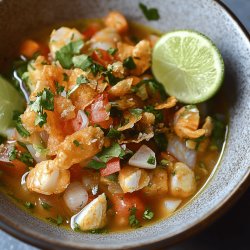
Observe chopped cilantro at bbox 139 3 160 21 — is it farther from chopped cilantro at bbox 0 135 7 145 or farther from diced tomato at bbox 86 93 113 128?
chopped cilantro at bbox 0 135 7 145

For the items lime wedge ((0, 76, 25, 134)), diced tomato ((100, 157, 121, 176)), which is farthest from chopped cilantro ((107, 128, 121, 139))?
lime wedge ((0, 76, 25, 134))

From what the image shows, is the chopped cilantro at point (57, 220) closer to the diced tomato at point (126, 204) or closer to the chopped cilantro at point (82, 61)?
the diced tomato at point (126, 204)

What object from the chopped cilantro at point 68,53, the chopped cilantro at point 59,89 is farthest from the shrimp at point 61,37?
the chopped cilantro at point 59,89

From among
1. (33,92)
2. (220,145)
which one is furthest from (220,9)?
(33,92)

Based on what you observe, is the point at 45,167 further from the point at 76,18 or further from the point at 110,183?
the point at 76,18

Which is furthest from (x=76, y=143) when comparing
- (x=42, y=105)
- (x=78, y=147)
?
(x=42, y=105)

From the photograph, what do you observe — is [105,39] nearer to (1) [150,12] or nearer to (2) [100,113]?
(1) [150,12]
